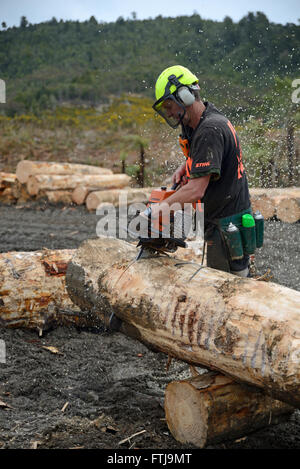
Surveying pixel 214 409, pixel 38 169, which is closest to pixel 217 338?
pixel 214 409

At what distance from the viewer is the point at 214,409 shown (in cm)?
250

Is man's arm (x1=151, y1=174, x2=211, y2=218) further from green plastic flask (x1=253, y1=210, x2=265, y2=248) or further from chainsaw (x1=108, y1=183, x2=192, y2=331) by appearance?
green plastic flask (x1=253, y1=210, x2=265, y2=248)

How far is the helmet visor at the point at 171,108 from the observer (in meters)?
3.10

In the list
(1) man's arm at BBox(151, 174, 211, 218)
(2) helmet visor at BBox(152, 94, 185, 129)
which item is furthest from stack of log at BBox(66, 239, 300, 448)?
(2) helmet visor at BBox(152, 94, 185, 129)

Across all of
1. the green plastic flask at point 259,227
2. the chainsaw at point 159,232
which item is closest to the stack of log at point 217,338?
the chainsaw at point 159,232

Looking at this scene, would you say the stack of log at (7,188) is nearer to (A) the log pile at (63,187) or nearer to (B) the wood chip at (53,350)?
(A) the log pile at (63,187)

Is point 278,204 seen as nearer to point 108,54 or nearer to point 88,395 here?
point 88,395

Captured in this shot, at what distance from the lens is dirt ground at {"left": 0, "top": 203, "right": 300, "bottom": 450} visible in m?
2.67

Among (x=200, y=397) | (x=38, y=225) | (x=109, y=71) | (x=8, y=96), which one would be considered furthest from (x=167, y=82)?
(x=109, y=71)

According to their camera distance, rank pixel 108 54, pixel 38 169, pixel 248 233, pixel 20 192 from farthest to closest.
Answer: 1. pixel 108 54
2. pixel 20 192
3. pixel 38 169
4. pixel 248 233

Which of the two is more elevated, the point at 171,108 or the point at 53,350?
the point at 171,108

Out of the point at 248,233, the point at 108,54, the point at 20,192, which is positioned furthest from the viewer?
the point at 108,54

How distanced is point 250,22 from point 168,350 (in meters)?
22.1

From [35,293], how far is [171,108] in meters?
2.24
